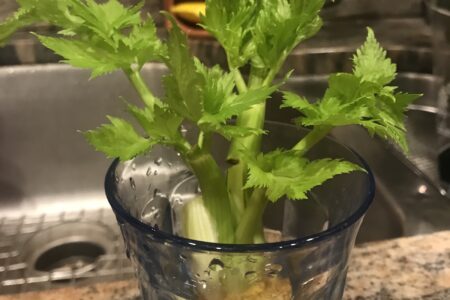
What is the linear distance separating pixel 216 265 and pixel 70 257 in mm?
581

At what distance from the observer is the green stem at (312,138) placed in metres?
0.41

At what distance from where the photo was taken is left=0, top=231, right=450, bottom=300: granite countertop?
1.69 feet

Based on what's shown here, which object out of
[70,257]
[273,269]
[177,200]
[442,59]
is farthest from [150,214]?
[442,59]

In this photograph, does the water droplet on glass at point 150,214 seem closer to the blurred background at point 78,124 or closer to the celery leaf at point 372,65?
the celery leaf at point 372,65

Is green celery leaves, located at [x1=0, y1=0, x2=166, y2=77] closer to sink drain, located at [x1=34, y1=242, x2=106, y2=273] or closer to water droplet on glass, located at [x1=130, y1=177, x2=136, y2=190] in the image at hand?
water droplet on glass, located at [x1=130, y1=177, x2=136, y2=190]

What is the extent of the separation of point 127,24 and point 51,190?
641mm

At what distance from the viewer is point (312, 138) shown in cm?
42

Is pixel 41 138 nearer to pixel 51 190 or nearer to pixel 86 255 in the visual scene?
pixel 51 190

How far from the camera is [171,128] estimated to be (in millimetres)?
374

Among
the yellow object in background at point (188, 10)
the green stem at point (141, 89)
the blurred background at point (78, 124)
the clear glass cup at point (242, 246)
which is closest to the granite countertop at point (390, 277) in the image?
the clear glass cup at point (242, 246)

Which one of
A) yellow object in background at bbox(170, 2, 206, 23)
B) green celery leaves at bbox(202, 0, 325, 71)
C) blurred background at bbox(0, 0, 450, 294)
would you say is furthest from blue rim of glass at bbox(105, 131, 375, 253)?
yellow object in background at bbox(170, 2, 206, 23)

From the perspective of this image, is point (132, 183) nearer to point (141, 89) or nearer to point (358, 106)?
point (141, 89)

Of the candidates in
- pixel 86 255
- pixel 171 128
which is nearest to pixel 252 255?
pixel 171 128

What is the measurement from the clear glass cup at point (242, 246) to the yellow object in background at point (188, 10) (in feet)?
1.84
